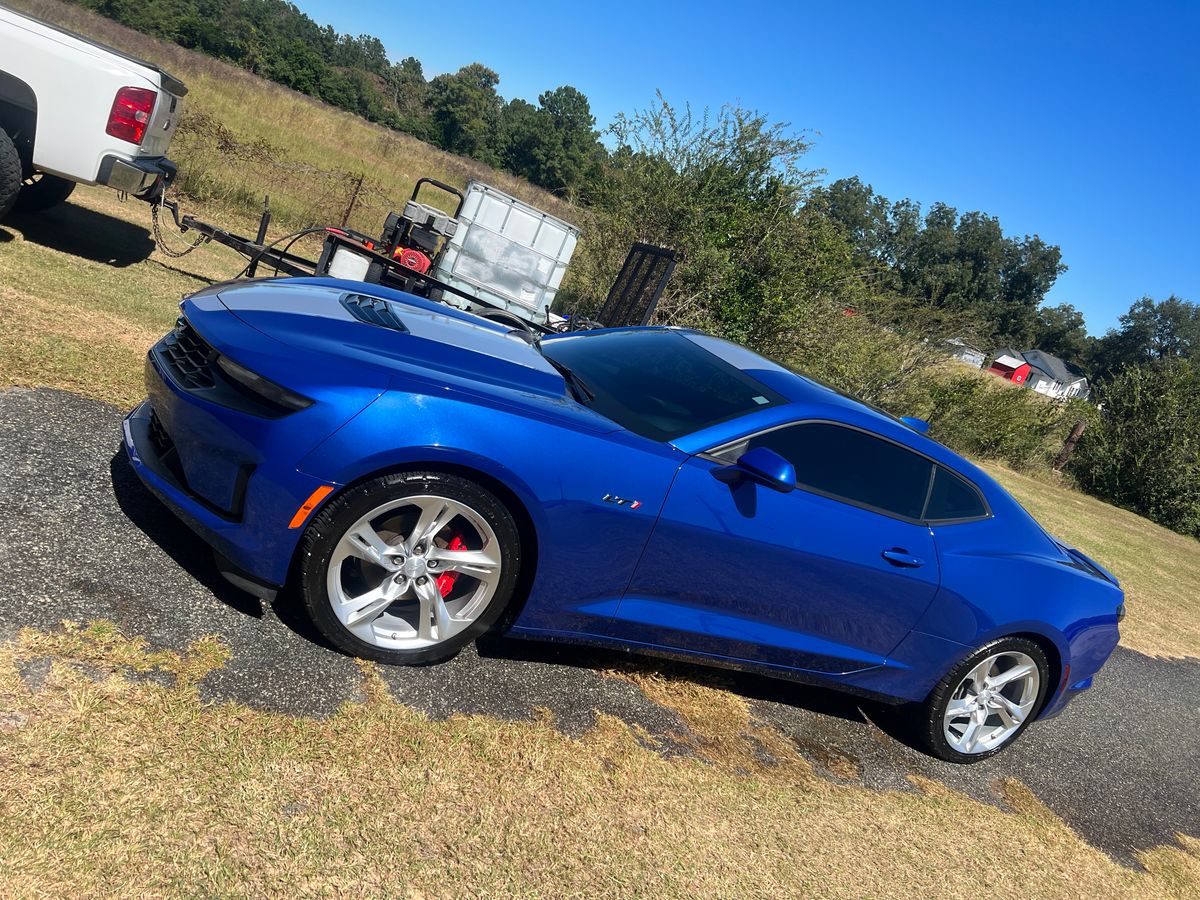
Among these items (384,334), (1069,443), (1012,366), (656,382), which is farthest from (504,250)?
(1012,366)

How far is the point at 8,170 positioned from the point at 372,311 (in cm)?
385

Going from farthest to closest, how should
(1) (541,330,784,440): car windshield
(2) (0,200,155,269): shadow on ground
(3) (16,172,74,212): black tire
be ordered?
(3) (16,172,74,212): black tire
(2) (0,200,155,269): shadow on ground
(1) (541,330,784,440): car windshield

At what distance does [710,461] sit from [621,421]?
40 centimetres

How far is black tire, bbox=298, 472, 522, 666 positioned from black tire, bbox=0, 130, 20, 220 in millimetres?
4630

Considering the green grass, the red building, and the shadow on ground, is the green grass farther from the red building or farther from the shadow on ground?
the red building

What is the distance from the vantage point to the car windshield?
142 inches

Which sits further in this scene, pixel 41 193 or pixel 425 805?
pixel 41 193

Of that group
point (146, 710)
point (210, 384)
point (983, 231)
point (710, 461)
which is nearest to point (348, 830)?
point (146, 710)

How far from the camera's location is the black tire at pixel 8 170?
5711mm

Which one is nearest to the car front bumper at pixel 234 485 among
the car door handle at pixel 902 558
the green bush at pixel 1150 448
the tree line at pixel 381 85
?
the car door handle at pixel 902 558

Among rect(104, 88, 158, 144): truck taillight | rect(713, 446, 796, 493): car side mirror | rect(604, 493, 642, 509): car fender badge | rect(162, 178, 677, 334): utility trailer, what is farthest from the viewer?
rect(162, 178, 677, 334): utility trailer

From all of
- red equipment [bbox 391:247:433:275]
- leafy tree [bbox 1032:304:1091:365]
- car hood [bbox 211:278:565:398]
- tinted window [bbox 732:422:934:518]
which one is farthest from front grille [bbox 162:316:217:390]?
leafy tree [bbox 1032:304:1091:365]

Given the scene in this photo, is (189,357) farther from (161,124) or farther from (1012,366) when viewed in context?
(1012,366)

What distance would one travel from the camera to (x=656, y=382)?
3.97 meters
